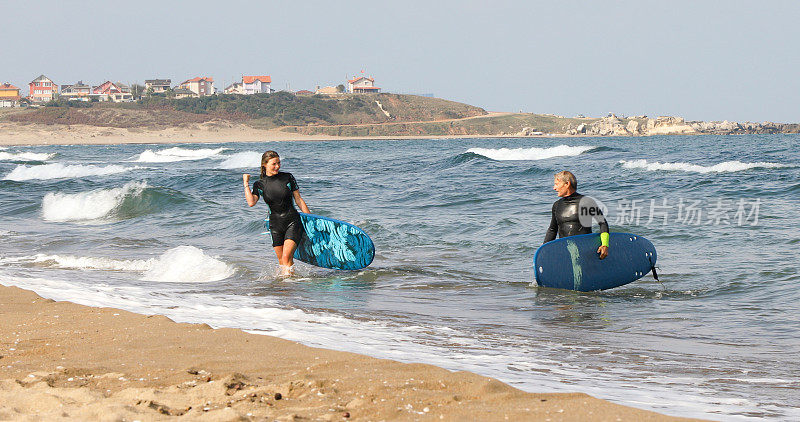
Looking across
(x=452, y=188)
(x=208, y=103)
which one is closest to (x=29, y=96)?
(x=208, y=103)

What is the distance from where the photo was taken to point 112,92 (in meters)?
154

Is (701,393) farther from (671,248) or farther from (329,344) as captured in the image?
(671,248)

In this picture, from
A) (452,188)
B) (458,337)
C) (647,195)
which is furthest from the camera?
(452,188)

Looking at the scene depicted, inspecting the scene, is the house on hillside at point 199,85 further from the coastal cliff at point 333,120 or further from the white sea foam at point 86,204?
the white sea foam at point 86,204

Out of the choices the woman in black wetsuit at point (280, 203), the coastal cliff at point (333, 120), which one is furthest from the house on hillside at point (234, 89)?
the woman in black wetsuit at point (280, 203)

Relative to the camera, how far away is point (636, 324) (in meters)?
5.93

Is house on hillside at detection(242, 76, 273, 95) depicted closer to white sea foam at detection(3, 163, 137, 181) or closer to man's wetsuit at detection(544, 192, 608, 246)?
white sea foam at detection(3, 163, 137, 181)

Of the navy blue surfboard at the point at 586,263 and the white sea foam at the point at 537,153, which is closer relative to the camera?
the navy blue surfboard at the point at 586,263

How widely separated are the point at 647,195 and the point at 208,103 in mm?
119297

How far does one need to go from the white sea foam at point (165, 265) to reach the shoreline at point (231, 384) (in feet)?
13.2

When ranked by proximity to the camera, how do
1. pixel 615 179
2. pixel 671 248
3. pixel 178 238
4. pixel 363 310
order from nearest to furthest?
pixel 363 310 → pixel 671 248 → pixel 178 238 → pixel 615 179

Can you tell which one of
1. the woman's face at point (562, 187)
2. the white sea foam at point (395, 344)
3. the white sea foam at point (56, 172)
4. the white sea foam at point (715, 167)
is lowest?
the white sea foam at point (56, 172)

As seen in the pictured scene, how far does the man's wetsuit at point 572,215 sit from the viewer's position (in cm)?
713

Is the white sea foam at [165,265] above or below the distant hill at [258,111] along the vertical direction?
below
